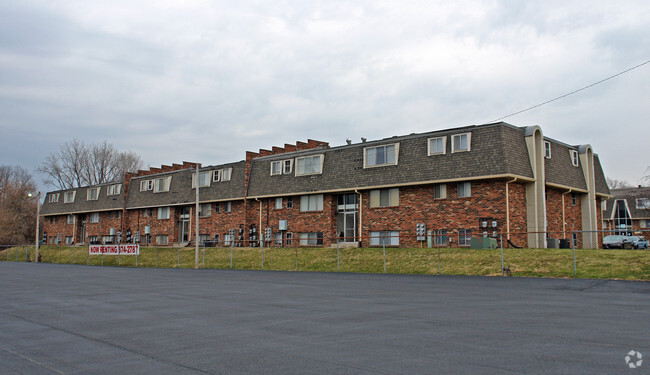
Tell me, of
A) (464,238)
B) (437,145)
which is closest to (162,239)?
(437,145)

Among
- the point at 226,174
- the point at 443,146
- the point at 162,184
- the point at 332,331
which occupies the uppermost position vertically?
the point at 443,146

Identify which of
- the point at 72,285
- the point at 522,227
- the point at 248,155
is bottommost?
the point at 72,285

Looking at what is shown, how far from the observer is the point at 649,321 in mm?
10156

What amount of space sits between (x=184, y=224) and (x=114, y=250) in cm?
922

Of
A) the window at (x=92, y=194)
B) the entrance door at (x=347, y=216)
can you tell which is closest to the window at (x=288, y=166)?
the entrance door at (x=347, y=216)

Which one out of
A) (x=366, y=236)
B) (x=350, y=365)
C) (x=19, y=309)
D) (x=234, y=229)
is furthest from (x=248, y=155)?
(x=350, y=365)

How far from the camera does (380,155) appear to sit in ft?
119

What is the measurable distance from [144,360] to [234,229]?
123 feet

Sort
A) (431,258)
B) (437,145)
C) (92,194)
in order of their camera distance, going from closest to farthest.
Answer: (431,258)
(437,145)
(92,194)

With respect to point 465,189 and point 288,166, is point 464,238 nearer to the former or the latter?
point 465,189

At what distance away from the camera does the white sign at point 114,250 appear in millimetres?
41906

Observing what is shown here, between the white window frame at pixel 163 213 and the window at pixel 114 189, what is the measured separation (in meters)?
7.76

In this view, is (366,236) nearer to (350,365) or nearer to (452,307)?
(452,307)

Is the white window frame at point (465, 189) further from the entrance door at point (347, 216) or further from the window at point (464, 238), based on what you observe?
the entrance door at point (347, 216)
